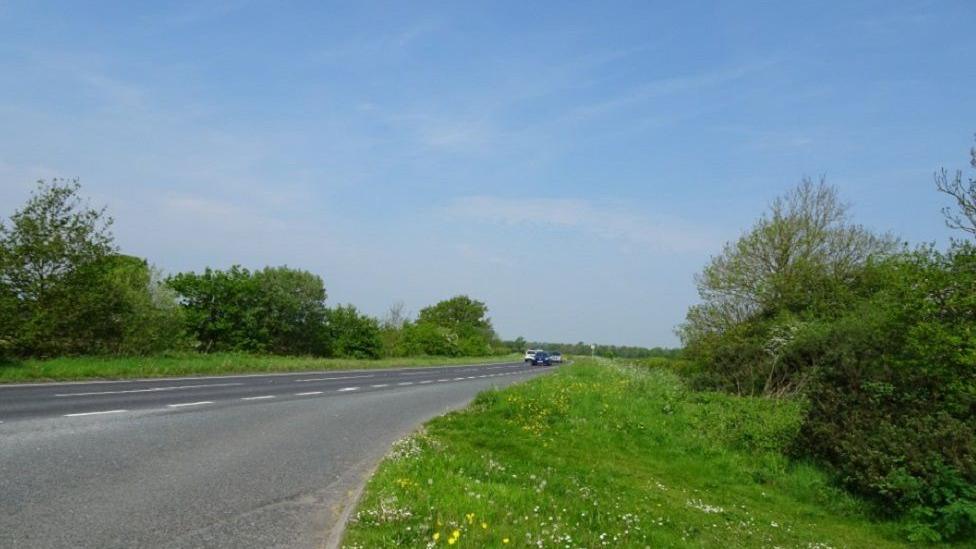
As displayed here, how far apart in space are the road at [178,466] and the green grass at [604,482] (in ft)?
2.79

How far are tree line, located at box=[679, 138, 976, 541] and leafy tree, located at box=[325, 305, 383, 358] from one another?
132 feet

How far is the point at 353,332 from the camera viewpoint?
222ft

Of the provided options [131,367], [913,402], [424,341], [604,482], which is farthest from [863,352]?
[424,341]

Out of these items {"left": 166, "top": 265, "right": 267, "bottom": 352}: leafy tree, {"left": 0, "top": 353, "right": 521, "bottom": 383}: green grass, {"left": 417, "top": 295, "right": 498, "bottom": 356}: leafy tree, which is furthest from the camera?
{"left": 417, "top": 295, "right": 498, "bottom": 356}: leafy tree

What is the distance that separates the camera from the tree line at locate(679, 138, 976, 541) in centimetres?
1085

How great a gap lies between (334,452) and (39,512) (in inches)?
197

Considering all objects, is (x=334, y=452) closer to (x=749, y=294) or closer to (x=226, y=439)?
(x=226, y=439)

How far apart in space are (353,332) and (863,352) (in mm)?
55330

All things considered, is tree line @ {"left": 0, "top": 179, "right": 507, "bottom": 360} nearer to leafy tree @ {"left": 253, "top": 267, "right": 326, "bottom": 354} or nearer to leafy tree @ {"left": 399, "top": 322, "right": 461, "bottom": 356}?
leafy tree @ {"left": 253, "top": 267, "right": 326, "bottom": 354}

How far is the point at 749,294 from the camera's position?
33750 millimetres

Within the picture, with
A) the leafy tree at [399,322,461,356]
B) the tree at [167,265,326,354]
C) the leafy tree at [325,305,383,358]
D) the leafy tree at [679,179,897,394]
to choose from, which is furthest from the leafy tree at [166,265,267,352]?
the leafy tree at [679,179,897,394]

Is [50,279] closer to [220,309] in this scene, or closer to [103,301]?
[103,301]

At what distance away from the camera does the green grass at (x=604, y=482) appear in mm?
6383

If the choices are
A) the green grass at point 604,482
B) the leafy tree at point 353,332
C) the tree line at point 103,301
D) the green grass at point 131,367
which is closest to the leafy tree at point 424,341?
the leafy tree at point 353,332
